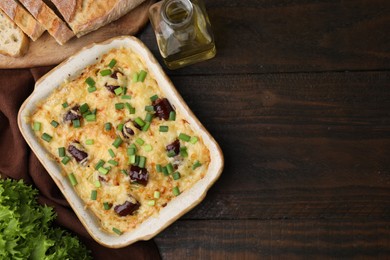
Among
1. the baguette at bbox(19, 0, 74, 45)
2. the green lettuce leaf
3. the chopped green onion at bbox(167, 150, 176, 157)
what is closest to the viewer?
the green lettuce leaf

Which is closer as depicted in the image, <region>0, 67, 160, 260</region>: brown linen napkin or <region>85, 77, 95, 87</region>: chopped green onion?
<region>85, 77, 95, 87</region>: chopped green onion

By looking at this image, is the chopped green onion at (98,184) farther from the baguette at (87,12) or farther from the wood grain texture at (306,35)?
the wood grain texture at (306,35)

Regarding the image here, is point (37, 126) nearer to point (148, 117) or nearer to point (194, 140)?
point (148, 117)

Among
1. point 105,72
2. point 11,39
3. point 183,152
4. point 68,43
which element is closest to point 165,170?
point 183,152

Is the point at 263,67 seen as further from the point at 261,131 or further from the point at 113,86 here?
the point at 113,86

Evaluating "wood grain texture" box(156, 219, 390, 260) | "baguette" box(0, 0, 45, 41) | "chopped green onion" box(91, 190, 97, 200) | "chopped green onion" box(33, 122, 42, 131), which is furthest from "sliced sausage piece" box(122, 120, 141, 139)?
"baguette" box(0, 0, 45, 41)

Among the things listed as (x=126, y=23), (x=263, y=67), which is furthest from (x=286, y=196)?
(x=126, y=23)

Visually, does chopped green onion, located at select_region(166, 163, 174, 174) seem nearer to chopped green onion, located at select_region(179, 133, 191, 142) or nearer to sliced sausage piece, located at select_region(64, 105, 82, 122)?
chopped green onion, located at select_region(179, 133, 191, 142)
